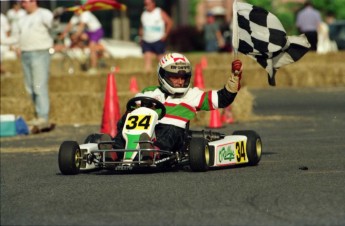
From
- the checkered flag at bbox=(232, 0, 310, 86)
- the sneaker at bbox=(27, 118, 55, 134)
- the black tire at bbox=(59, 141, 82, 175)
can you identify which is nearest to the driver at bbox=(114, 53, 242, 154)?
the black tire at bbox=(59, 141, 82, 175)

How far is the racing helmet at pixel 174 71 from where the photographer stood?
453 inches

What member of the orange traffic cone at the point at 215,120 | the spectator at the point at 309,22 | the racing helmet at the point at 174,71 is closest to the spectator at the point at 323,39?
the spectator at the point at 309,22

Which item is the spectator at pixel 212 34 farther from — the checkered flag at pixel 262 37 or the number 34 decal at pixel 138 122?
the number 34 decal at pixel 138 122

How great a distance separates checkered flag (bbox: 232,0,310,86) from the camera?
12.2 m

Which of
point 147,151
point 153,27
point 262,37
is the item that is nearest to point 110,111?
point 262,37

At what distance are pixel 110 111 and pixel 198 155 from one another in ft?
17.0

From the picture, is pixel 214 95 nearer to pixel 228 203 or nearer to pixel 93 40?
pixel 228 203

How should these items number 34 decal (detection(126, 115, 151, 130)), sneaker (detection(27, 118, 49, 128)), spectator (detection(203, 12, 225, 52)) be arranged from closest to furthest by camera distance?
number 34 decal (detection(126, 115, 151, 130)) < sneaker (detection(27, 118, 49, 128)) < spectator (detection(203, 12, 225, 52))

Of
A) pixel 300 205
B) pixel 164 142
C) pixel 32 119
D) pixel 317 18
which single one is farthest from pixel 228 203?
pixel 317 18

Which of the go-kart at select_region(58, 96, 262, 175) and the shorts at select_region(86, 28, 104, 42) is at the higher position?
the shorts at select_region(86, 28, 104, 42)

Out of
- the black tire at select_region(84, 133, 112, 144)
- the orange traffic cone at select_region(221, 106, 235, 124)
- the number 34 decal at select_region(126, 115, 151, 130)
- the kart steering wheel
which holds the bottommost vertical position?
the orange traffic cone at select_region(221, 106, 235, 124)

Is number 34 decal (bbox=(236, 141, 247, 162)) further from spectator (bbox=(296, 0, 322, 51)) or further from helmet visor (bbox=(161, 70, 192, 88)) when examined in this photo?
spectator (bbox=(296, 0, 322, 51))

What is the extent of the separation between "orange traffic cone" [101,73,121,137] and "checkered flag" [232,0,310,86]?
3465 mm

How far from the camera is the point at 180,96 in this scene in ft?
37.9
